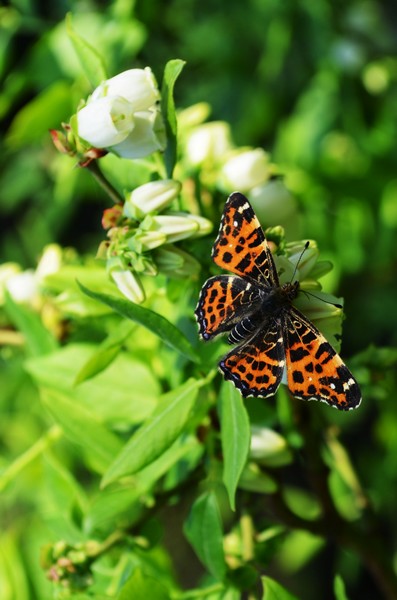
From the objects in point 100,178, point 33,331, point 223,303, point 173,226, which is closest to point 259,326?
point 223,303

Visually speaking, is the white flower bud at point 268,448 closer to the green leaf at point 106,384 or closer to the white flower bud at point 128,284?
the green leaf at point 106,384

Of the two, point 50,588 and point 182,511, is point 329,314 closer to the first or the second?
point 50,588

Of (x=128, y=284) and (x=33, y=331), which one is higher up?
(x=128, y=284)

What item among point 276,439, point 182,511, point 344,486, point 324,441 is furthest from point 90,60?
point 182,511

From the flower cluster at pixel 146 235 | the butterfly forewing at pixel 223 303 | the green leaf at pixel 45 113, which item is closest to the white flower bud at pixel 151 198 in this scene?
the flower cluster at pixel 146 235

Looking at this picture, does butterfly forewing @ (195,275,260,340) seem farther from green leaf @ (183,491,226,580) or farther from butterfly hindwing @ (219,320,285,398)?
green leaf @ (183,491,226,580)

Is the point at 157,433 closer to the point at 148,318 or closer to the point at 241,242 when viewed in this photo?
the point at 148,318
